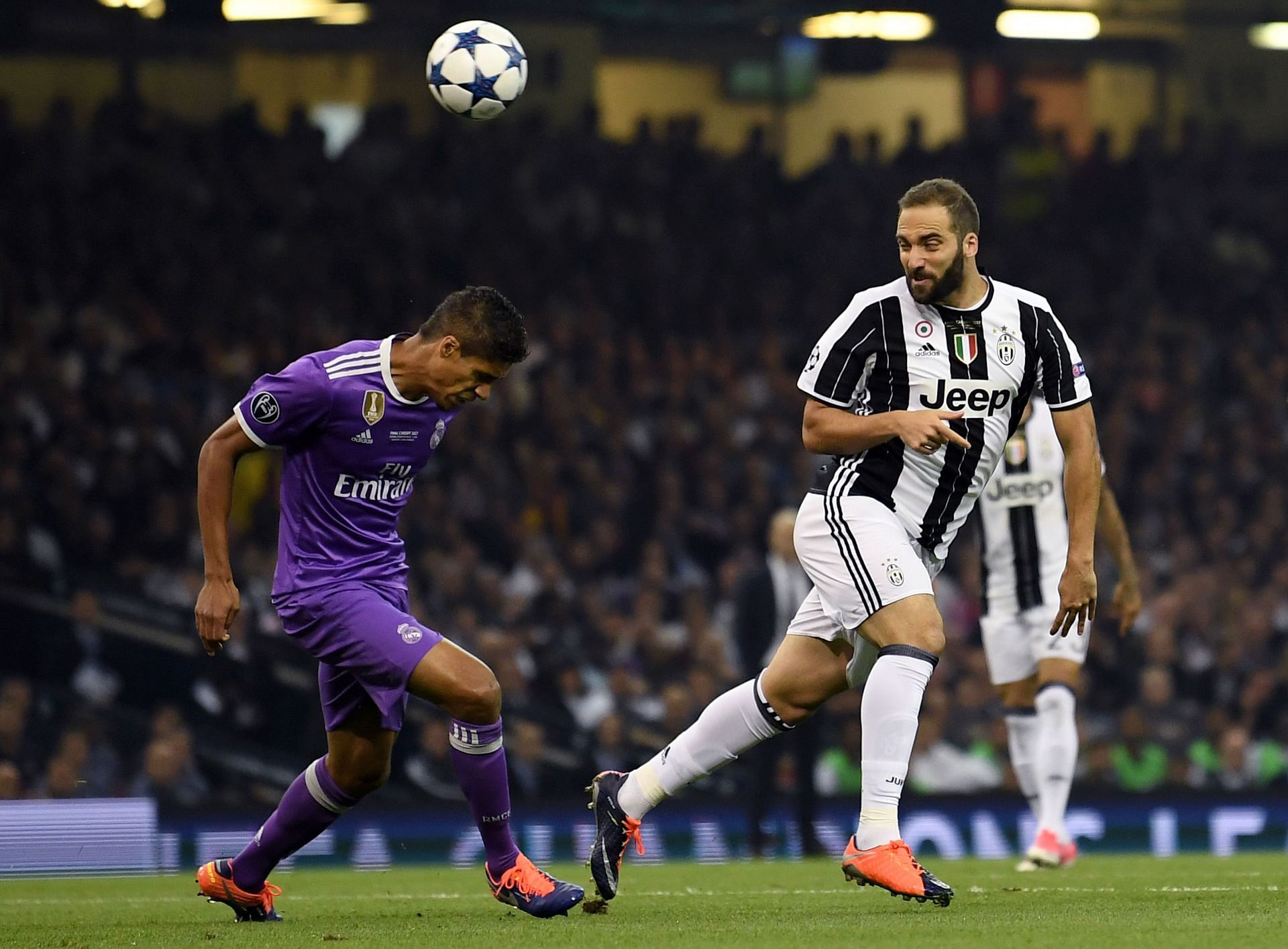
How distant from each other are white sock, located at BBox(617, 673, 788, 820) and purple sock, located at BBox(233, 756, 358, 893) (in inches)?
34.4

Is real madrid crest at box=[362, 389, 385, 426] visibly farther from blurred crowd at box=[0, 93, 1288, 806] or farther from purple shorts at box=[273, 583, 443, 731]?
blurred crowd at box=[0, 93, 1288, 806]

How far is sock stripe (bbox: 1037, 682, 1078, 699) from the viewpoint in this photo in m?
8.26

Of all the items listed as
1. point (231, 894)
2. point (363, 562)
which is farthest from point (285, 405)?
point (231, 894)

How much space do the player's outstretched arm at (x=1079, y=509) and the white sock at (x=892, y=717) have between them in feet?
1.51

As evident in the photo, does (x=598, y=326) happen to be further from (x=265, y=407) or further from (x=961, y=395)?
(x=265, y=407)

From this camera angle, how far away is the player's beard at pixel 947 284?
5.49 m

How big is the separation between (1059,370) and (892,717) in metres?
1.20

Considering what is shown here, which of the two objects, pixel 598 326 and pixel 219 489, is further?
pixel 598 326

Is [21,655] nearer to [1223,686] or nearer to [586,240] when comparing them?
[586,240]

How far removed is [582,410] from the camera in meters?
15.4

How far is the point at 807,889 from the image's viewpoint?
673 cm

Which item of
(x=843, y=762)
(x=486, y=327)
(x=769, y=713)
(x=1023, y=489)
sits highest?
(x=486, y=327)

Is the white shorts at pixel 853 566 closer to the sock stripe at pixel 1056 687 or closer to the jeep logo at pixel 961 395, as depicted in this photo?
the jeep logo at pixel 961 395

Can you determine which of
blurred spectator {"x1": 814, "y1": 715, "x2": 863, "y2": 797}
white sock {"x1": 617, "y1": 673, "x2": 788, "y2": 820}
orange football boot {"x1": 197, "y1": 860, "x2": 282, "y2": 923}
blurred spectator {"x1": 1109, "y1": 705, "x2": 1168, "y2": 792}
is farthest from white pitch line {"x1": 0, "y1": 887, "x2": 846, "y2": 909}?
blurred spectator {"x1": 1109, "y1": 705, "x2": 1168, "y2": 792}
